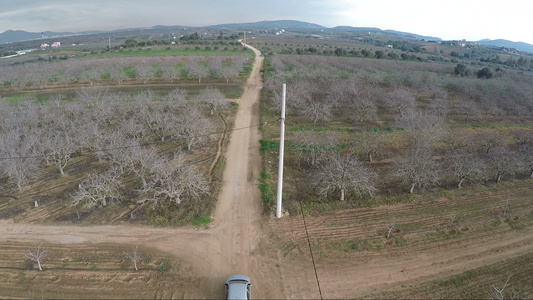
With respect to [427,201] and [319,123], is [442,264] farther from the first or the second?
[319,123]

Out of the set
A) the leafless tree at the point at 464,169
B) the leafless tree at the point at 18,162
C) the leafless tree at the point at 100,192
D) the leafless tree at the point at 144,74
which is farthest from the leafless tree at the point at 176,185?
the leafless tree at the point at 144,74

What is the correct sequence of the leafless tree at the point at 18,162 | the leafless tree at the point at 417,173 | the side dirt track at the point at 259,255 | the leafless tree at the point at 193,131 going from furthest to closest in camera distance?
the leafless tree at the point at 193,131, the leafless tree at the point at 417,173, the leafless tree at the point at 18,162, the side dirt track at the point at 259,255

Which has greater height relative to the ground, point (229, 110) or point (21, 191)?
point (229, 110)

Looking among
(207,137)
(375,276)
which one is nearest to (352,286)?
(375,276)

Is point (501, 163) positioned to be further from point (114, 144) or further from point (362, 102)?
point (114, 144)

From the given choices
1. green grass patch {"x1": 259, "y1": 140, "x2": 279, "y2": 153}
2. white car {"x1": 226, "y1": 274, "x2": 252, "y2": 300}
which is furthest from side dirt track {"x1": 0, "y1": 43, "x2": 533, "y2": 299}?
green grass patch {"x1": 259, "y1": 140, "x2": 279, "y2": 153}

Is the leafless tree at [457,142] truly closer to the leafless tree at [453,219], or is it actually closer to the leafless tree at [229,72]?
the leafless tree at [453,219]
